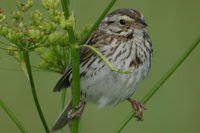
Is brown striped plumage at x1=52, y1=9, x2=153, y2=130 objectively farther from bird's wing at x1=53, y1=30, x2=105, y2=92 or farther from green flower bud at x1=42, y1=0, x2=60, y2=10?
green flower bud at x1=42, y1=0, x2=60, y2=10

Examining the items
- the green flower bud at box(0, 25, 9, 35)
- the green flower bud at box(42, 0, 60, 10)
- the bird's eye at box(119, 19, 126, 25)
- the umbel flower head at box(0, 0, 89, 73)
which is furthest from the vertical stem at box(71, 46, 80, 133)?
the bird's eye at box(119, 19, 126, 25)

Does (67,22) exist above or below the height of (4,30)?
above

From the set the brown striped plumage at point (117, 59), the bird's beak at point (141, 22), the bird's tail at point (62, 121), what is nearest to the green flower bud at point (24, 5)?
the brown striped plumage at point (117, 59)

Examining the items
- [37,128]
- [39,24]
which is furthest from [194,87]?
[39,24]

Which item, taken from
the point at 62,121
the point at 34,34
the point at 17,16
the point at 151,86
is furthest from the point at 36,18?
the point at 151,86

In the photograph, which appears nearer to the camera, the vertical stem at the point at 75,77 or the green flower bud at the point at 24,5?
the vertical stem at the point at 75,77

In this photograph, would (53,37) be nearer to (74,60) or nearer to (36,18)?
(36,18)

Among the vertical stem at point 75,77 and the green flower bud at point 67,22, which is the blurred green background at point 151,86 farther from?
the green flower bud at point 67,22
